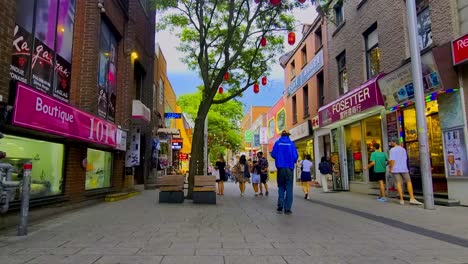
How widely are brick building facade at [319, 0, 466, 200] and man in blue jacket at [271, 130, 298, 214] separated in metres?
4.44

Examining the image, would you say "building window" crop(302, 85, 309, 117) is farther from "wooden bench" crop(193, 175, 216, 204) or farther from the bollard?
the bollard

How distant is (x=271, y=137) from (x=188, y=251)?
33.8 meters

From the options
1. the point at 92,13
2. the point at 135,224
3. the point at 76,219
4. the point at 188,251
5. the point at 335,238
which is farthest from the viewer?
the point at 92,13

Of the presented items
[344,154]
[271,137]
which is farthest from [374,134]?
[271,137]

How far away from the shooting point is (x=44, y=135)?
7.93 m

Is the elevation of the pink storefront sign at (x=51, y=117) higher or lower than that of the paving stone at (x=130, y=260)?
higher

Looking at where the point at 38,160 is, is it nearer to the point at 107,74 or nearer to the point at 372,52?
the point at 107,74

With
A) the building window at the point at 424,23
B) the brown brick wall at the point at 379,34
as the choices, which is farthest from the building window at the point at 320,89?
the building window at the point at 424,23

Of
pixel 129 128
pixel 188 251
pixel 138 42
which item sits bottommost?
pixel 188 251

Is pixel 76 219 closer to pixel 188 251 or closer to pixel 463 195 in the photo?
pixel 188 251

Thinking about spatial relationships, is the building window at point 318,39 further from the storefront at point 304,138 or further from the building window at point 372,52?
the building window at point 372,52

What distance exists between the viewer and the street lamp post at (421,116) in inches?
363

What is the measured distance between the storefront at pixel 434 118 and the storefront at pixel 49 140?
9.00 metres

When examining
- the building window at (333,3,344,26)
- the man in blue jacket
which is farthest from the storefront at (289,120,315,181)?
the man in blue jacket
